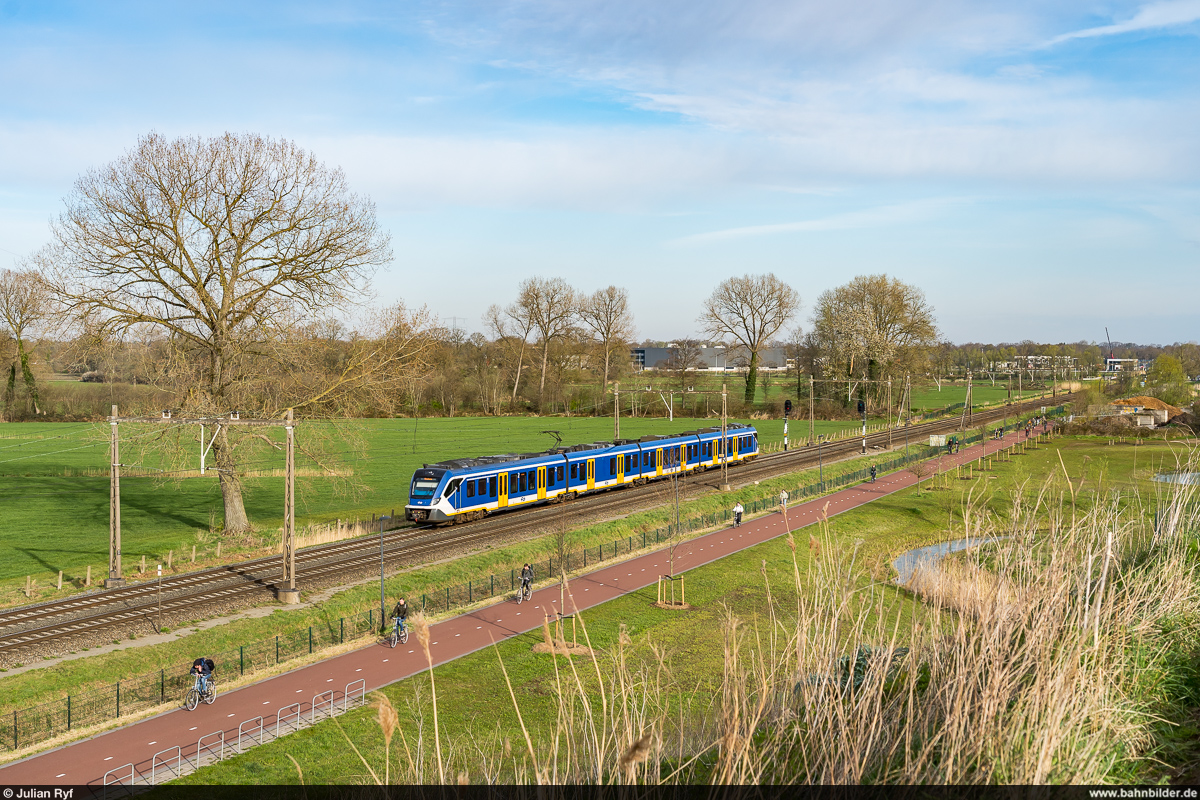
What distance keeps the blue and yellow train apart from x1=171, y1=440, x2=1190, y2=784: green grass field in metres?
11.8

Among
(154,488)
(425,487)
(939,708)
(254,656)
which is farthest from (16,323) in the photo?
(939,708)

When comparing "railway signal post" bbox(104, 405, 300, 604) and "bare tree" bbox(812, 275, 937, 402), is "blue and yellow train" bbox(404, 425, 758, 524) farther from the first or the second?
"bare tree" bbox(812, 275, 937, 402)

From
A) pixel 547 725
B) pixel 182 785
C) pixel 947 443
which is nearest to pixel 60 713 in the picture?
pixel 182 785

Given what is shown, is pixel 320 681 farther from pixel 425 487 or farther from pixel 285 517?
pixel 425 487

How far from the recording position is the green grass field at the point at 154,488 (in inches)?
1373

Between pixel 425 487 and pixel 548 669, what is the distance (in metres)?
17.0

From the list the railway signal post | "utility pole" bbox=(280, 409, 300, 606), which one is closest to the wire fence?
"utility pole" bbox=(280, 409, 300, 606)

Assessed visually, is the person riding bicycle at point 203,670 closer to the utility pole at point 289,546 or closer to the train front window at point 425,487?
the utility pole at point 289,546

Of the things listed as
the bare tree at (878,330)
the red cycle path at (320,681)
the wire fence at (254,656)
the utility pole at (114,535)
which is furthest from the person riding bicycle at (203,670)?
the bare tree at (878,330)

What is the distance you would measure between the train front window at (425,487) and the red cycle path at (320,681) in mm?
9507

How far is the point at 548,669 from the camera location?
74.4 feet

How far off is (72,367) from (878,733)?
127 feet

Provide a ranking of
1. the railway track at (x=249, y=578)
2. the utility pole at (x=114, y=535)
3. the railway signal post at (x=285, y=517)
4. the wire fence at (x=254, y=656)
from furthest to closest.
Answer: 1. the utility pole at (x=114, y=535)
2. the railway signal post at (x=285, y=517)
3. the railway track at (x=249, y=578)
4. the wire fence at (x=254, y=656)

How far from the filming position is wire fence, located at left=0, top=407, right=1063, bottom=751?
18.1 metres
